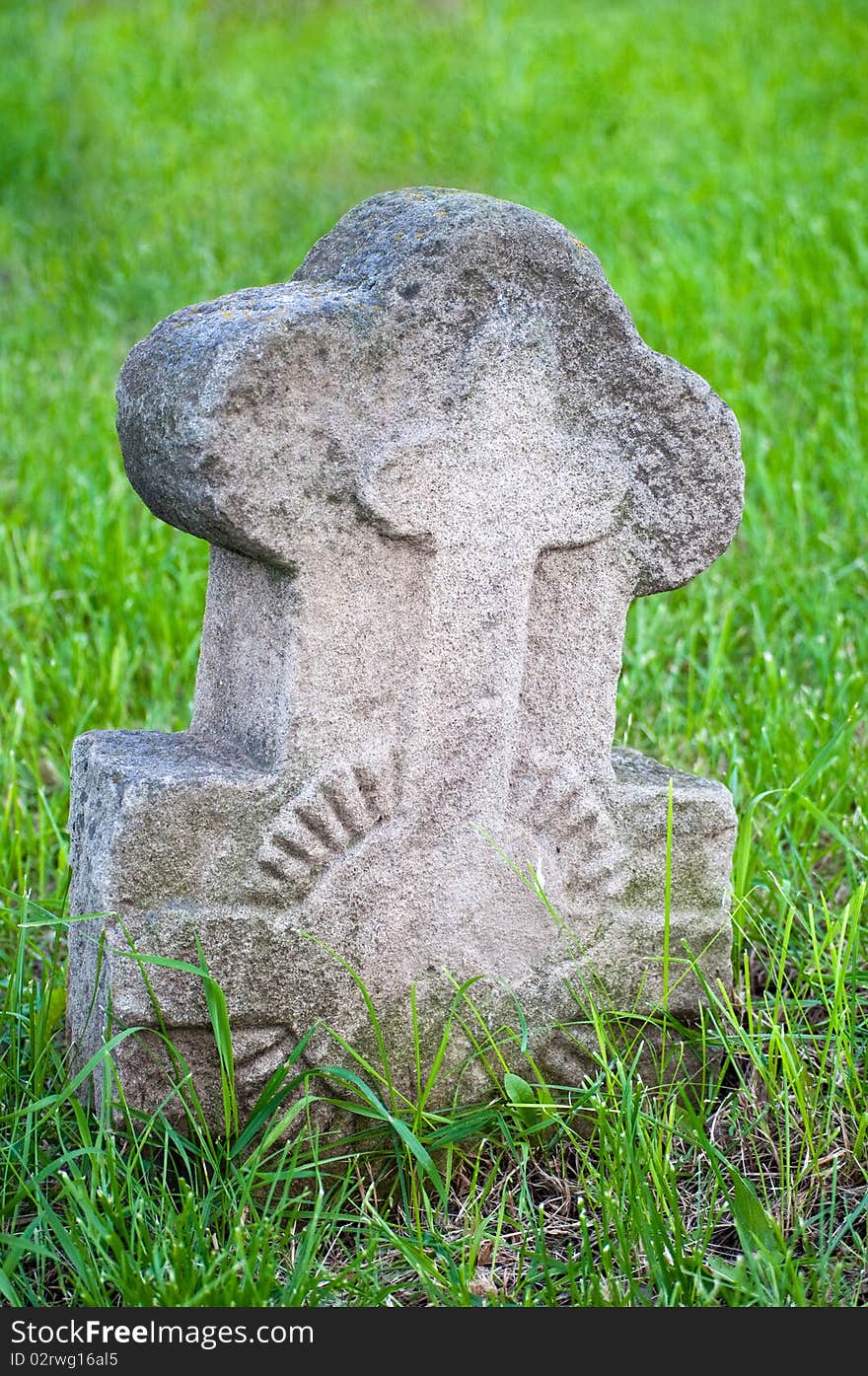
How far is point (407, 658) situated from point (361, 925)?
369mm

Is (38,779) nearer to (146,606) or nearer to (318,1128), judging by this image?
(146,606)

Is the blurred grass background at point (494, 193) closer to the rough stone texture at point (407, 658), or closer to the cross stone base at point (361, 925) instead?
the cross stone base at point (361, 925)

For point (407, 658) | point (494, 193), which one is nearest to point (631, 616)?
point (407, 658)

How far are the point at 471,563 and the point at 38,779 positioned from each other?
1203 mm

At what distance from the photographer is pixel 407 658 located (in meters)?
1.90

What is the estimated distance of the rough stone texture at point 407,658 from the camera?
1.78 metres

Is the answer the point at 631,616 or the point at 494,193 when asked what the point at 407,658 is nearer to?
the point at 631,616

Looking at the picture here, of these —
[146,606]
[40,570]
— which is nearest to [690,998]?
[146,606]

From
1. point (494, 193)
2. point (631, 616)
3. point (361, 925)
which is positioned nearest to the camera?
point (361, 925)

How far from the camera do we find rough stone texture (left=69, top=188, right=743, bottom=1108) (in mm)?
1782

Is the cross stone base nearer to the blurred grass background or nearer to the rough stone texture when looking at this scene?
the rough stone texture

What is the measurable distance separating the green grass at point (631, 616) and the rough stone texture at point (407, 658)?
6.3 inches

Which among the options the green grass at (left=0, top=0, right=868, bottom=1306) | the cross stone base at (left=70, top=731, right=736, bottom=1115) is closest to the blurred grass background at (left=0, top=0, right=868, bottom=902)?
the green grass at (left=0, top=0, right=868, bottom=1306)

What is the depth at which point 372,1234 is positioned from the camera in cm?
173
